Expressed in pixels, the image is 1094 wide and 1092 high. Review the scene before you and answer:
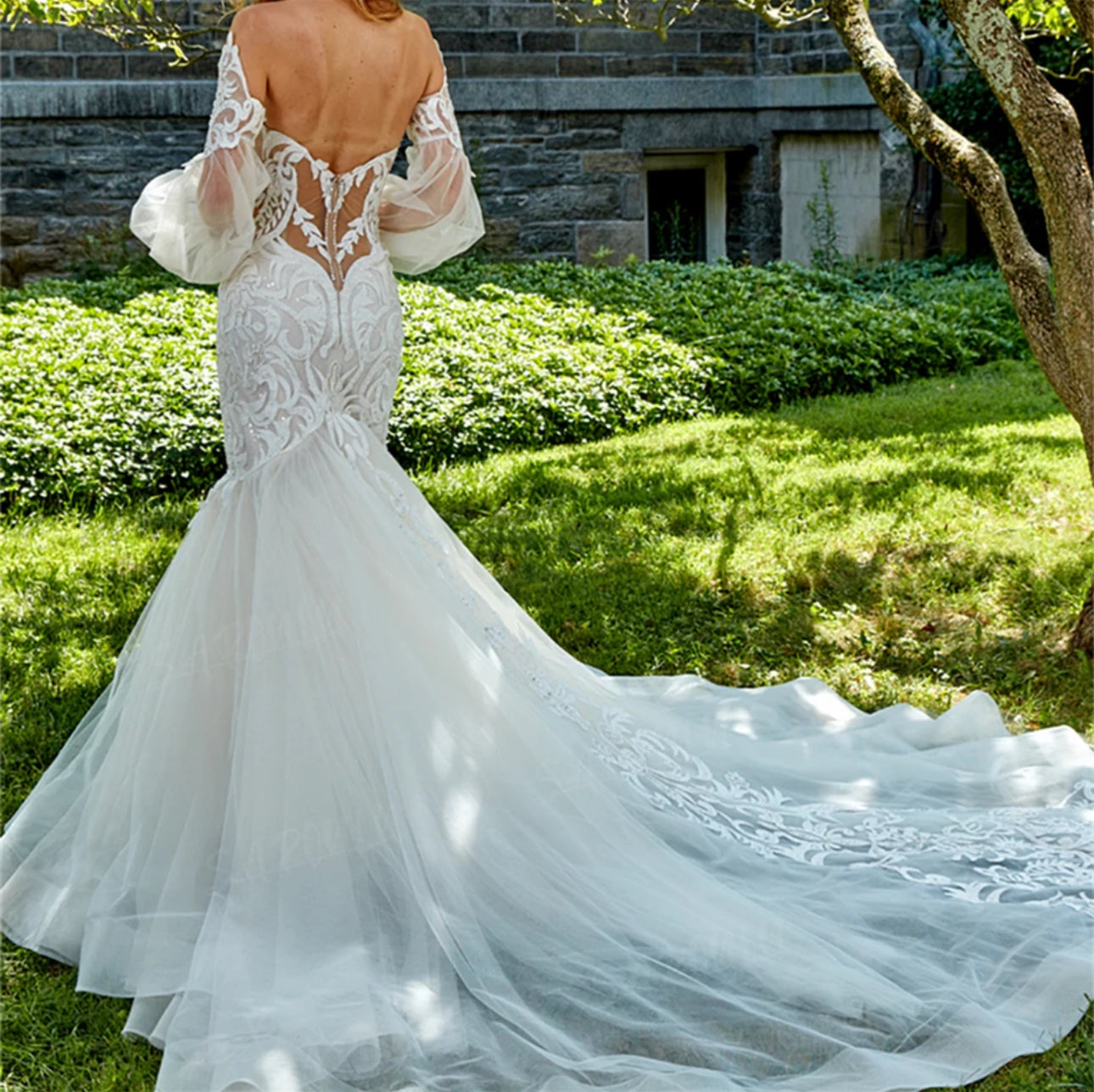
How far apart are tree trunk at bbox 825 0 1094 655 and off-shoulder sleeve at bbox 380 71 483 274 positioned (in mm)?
1742

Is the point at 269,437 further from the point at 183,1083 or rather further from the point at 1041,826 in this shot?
the point at 1041,826

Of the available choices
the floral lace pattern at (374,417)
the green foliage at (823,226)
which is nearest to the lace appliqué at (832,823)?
the floral lace pattern at (374,417)

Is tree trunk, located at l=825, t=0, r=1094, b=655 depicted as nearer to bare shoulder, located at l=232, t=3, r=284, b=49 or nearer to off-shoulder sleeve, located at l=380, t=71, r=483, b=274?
off-shoulder sleeve, located at l=380, t=71, r=483, b=274

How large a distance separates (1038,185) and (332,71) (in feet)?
8.14

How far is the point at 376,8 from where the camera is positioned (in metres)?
3.64

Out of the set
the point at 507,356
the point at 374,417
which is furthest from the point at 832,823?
the point at 507,356

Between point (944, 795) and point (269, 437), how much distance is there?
2.11 meters

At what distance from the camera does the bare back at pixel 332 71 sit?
11.5 feet

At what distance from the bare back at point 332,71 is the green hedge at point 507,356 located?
160 inches

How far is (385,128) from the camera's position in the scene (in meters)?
3.74

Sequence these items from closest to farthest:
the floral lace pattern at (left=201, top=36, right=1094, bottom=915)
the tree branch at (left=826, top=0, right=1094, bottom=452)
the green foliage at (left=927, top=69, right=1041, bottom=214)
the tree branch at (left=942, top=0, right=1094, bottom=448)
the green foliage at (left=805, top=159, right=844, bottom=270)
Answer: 1. the floral lace pattern at (left=201, top=36, right=1094, bottom=915)
2. the tree branch at (left=942, top=0, right=1094, bottom=448)
3. the tree branch at (left=826, top=0, right=1094, bottom=452)
4. the green foliage at (left=927, top=69, right=1041, bottom=214)
5. the green foliage at (left=805, top=159, right=844, bottom=270)

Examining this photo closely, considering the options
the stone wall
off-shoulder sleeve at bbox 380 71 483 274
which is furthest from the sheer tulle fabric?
the stone wall

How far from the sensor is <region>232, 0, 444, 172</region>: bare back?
3.50 m

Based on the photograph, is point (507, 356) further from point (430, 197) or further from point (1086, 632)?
point (430, 197)
